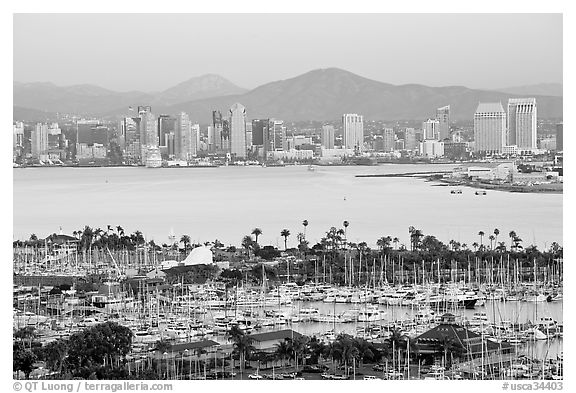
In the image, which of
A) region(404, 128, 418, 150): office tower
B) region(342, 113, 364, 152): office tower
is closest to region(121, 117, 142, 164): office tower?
region(342, 113, 364, 152): office tower

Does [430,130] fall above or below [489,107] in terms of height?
below

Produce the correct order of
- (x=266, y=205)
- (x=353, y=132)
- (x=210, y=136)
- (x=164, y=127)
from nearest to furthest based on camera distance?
(x=266, y=205) < (x=210, y=136) < (x=353, y=132) < (x=164, y=127)

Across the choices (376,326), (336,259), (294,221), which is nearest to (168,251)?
(336,259)

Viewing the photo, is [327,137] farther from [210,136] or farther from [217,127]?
[210,136]

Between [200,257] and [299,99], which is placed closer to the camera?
[200,257]

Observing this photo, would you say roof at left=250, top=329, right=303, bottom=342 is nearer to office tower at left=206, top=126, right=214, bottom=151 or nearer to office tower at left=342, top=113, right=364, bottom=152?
office tower at left=342, top=113, right=364, bottom=152

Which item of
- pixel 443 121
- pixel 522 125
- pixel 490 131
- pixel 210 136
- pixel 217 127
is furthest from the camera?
pixel 210 136

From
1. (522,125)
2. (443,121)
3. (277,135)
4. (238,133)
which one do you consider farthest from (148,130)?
(522,125)

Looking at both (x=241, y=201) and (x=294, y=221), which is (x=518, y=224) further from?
(x=241, y=201)
